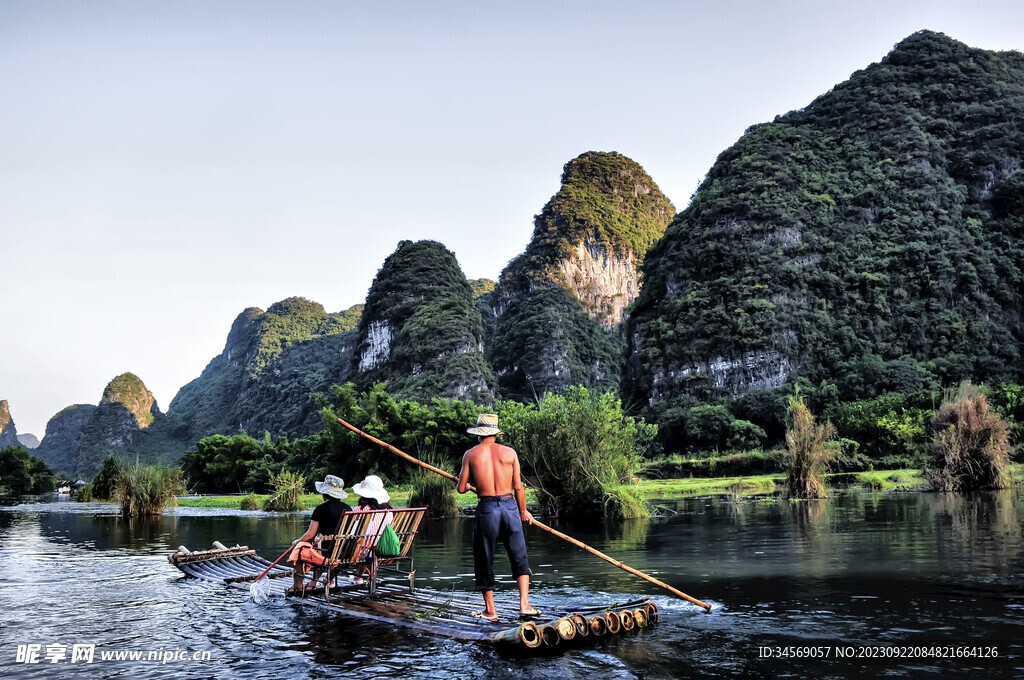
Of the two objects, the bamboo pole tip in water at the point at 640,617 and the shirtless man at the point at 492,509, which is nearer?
the bamboo pole tip in water at the point at 640,617

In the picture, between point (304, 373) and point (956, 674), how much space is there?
155 meters

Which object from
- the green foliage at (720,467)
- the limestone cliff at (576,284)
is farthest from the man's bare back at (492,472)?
the limestone cliff at (576,284)

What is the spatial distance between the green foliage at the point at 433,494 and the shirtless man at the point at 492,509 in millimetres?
18126

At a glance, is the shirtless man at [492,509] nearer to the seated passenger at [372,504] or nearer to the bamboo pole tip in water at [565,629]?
the bamboo pole tip in water at [565,629]

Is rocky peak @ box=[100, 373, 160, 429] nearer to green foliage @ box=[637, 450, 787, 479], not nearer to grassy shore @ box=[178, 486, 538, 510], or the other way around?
grassy shore @ box=[178, 486, 538, 510]

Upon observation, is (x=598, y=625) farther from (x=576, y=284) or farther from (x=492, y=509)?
(x=576, y=284)

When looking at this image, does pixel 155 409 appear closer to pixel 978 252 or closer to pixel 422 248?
pixel 422 248

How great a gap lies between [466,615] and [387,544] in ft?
6.79

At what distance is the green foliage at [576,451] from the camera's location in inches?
884

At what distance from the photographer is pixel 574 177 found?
18312 centimetres

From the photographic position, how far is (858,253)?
9412 centimetres

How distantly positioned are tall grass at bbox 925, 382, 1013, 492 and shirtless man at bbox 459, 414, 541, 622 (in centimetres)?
2388

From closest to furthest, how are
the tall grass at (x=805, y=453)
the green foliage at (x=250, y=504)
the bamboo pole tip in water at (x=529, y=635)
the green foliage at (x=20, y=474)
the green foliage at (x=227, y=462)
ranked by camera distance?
the bamboo pole tip in water at (x=529, y=635) → the tall grass at (x=805, y=453) → the green foliage at (x=250, y=504) → the green foliage at (x=227, y=462) → the green foliage at (x=20, y=474)

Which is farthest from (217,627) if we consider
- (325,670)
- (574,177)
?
(574,177)
